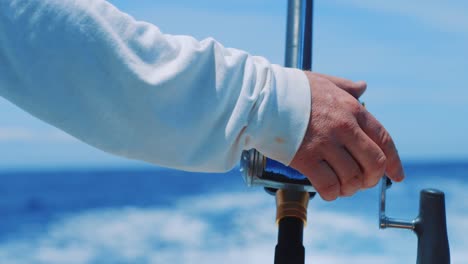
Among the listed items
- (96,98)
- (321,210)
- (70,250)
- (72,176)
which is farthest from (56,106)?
(72,176)

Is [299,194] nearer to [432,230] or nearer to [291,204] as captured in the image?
[291,204]

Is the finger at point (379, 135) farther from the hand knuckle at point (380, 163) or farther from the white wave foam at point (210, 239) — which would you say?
the white wave foam at point (210, 239)

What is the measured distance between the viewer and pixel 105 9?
2.25 feet

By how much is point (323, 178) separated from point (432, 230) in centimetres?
15

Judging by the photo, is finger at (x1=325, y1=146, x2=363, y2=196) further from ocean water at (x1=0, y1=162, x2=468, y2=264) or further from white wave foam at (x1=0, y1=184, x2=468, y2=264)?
white wave foam at (x1=0, y1=184, x2=468, y2=264)

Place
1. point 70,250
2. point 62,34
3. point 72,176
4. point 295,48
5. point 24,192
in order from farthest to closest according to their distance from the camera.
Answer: point 72,176
point 24,192
point 70,250
point 295,48
point 62,34

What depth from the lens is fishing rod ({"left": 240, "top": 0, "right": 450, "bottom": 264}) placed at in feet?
2.45

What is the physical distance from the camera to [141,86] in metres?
0.69

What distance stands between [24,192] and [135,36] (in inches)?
213

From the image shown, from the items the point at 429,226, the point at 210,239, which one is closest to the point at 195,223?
the point at 210,239

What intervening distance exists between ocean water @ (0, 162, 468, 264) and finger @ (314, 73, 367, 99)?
Answer: 190 centimetres

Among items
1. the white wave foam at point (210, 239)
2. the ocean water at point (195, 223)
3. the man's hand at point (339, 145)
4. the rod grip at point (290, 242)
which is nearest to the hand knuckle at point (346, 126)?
the man's hand at point (339, 145)

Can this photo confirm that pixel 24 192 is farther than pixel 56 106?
Yes

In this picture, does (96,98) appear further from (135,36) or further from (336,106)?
(336,106)
